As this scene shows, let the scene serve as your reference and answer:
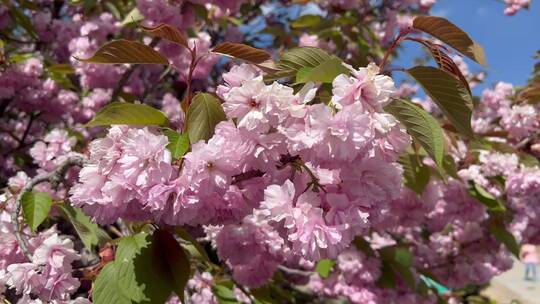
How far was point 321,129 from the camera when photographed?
97cm

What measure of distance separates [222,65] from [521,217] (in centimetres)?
307

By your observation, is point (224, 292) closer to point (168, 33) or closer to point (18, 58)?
point (168, 33)

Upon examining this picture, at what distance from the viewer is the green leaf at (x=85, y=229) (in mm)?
1569

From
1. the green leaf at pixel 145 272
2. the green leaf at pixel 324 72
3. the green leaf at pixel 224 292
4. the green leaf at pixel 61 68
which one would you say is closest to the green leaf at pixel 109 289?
the green leaf at pixel 145 272

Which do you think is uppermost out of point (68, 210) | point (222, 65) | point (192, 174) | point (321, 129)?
point (321, 129)

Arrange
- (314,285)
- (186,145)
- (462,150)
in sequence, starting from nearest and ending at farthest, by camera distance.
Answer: (186,145), (462,150), (314,285)

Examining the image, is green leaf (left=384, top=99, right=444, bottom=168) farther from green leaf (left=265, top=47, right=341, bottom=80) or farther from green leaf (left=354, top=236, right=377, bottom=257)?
green leaf (left=354, top=236, right=377, bottom=257)

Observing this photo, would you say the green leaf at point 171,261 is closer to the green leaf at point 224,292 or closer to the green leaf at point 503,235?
the green leaf at point 224,292

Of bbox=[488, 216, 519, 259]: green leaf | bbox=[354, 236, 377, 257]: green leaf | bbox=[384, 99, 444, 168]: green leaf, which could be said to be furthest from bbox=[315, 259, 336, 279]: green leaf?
bbox=[384, 99, 444, 168]: green leaf

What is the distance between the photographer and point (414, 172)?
2.21 metres

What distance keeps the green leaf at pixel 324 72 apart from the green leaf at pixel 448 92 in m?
0.19

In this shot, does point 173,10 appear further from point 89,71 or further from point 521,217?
point 521,217

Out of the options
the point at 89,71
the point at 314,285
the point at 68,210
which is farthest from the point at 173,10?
the point at 314,285

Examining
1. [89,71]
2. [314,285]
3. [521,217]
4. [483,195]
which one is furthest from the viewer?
[314,285]
